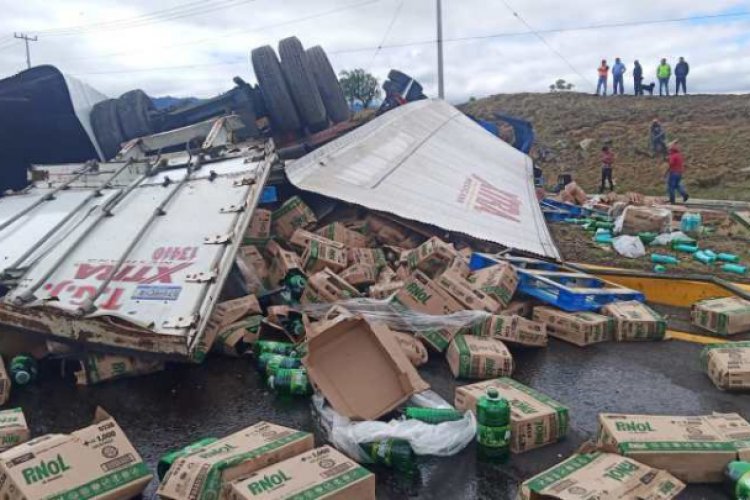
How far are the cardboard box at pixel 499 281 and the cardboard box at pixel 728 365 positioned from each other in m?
1.50

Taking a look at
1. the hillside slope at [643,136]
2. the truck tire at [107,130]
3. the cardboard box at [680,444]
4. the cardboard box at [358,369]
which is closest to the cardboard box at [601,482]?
the cardboard box at [680,444]

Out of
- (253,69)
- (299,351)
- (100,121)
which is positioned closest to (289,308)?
(299,351)

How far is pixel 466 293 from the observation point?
189 inches

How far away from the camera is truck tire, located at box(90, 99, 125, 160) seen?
29.5 ft

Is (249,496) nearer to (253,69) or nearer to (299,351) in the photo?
(299,351)

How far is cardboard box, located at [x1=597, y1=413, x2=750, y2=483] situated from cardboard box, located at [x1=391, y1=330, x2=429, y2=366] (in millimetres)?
1499

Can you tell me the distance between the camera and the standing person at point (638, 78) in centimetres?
2481

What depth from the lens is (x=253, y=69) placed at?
316 inches

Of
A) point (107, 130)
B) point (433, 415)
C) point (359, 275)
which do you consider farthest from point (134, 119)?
point (433, 415)

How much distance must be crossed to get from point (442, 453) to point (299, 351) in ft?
4.73

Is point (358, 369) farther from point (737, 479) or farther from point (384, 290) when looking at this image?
point (737, 479)

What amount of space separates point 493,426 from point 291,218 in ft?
12.6

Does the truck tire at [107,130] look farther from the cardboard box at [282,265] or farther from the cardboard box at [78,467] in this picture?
the cardboard box at [78,467]

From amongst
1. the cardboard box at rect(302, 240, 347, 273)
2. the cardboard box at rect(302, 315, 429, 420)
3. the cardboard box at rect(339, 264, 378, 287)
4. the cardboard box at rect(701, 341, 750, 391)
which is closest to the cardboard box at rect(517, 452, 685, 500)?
the cardboard box at rect(302, 315, 429, 420)
